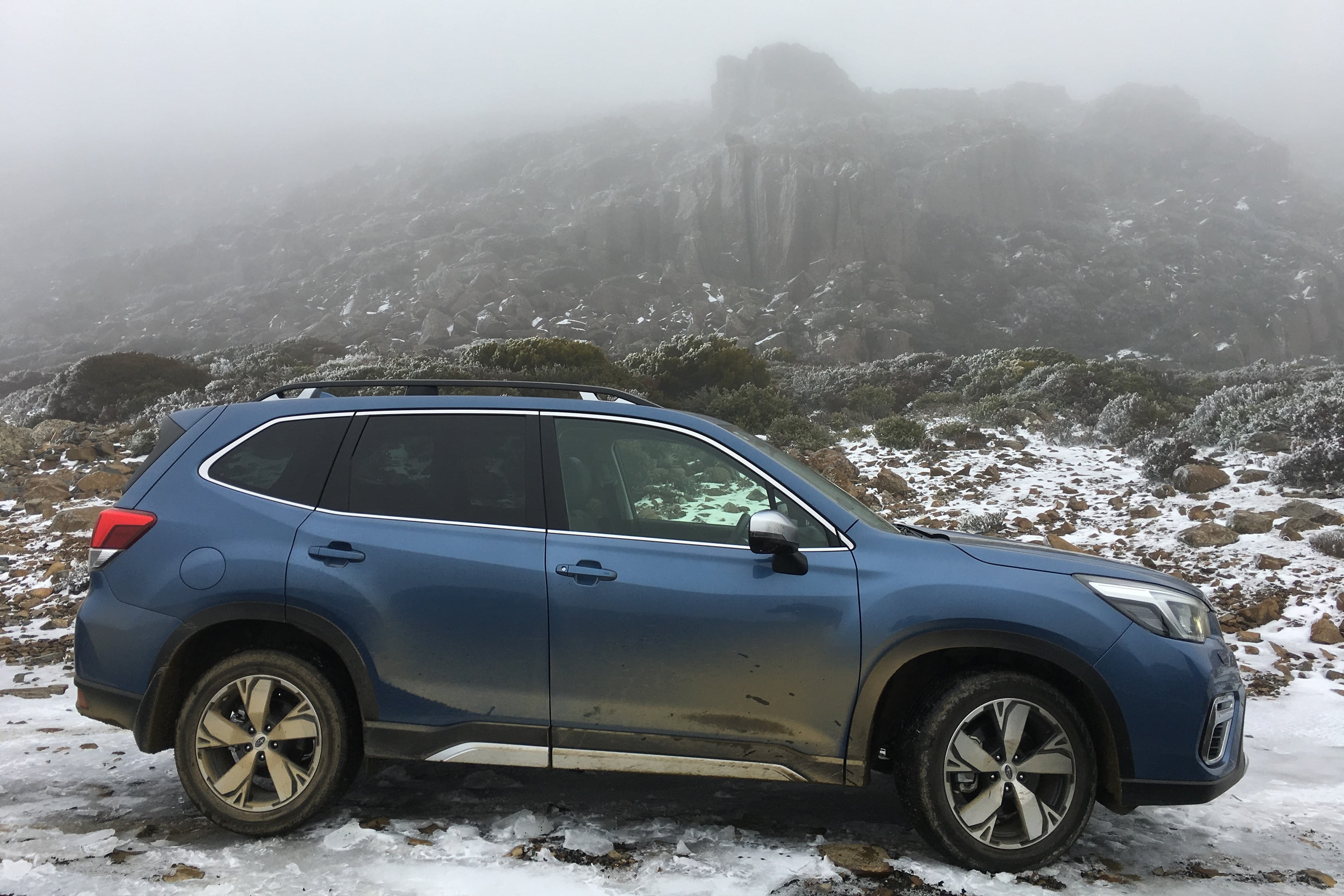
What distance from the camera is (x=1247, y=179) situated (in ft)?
399

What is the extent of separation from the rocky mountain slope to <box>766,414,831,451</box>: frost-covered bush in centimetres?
4745

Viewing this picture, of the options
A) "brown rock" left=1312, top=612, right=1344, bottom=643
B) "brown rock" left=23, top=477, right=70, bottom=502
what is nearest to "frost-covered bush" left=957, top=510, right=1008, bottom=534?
"brown rock" left=1312, top=612, right=1344, bottom=643

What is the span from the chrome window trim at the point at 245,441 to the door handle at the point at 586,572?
1017 millimetres

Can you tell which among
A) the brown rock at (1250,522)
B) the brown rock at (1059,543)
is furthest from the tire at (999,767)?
the brown rock at (1250,522)

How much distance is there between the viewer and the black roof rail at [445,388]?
3346 mm

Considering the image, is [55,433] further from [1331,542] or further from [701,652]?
[1331,542]

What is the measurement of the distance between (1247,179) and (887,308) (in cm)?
8038

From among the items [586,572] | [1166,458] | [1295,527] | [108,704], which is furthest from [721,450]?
[1166,458]

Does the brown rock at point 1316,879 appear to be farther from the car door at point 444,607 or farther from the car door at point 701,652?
the car door at point 444,607

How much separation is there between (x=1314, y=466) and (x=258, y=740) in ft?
32.0

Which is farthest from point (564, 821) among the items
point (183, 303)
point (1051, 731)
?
point (183, 303)

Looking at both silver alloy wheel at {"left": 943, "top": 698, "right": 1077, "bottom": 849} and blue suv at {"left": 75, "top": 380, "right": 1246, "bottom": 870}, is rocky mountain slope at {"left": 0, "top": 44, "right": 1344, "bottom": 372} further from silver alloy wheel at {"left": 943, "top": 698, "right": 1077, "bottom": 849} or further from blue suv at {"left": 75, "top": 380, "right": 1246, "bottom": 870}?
silver alloy wheel at {"left": 943, "top": 698, "right": 1077, "bottom": 849}

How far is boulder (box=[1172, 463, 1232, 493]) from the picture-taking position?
28.7ft

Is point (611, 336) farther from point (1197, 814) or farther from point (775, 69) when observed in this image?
point (775, 69)
